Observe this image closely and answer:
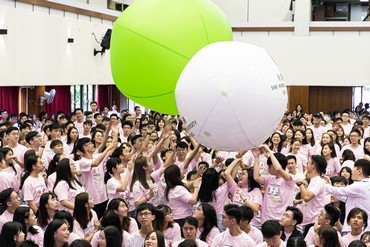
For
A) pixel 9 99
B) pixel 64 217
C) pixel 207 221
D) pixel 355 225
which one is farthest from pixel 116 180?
pixel 9 99

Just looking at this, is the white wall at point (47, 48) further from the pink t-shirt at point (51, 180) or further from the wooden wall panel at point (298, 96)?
the pink t-shirt at point (51, 180)

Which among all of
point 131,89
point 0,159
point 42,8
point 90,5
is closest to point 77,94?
point 90,5

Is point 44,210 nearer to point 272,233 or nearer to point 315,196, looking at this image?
point 272,233

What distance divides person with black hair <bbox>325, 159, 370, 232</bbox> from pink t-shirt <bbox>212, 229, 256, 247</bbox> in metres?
1.15

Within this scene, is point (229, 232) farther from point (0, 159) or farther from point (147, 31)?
point (0, 159)

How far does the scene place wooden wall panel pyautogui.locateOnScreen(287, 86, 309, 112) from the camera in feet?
70.7

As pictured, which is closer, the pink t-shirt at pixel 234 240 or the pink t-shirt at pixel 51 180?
the pink t-shirt at pixel 234 240

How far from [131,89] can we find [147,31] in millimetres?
428

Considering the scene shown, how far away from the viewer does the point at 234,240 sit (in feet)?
19.1

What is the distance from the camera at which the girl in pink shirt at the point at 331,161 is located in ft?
30.2

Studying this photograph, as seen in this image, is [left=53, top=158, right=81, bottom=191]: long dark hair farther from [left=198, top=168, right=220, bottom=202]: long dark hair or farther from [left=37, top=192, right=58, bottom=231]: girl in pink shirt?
[left=198, top=168, right=220, bottom=202]: long dark hair

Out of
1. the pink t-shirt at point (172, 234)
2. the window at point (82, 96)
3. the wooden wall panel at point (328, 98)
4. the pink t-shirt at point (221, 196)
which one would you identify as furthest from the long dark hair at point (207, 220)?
the wooden wall panel at point (328, 98)

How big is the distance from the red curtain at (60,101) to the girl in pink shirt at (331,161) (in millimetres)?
10187

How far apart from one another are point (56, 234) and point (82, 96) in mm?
14774
